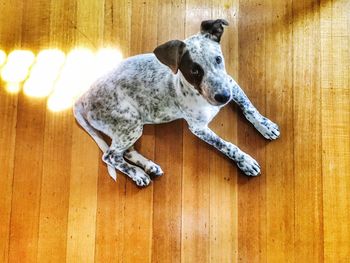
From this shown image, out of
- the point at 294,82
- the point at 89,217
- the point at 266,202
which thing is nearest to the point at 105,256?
the point at 89,217

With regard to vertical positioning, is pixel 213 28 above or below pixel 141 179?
above

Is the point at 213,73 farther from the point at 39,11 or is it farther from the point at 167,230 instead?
the point at 39,11

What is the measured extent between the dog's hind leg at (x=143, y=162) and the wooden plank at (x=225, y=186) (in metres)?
0.30

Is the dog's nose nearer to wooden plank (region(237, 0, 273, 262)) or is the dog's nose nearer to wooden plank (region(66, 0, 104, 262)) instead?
wooden plank (region(237, 0, 273, 262))

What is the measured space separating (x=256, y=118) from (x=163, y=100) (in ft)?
1.71

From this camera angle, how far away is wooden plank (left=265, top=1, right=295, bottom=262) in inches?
86.7

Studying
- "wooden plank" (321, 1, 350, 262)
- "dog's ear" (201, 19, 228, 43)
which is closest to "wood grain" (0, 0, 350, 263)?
"wooden plank" (321, 1, 350, 262)

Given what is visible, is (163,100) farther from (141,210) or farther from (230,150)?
(141,210)

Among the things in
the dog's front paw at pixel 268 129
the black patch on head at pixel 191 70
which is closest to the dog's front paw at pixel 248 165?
the dog's front paw at pixel 268 129

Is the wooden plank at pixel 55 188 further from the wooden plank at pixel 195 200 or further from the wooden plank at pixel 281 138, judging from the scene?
the wooden plank at pixel 281 138

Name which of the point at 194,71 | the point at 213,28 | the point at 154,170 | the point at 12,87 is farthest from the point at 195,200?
the point at 12,87

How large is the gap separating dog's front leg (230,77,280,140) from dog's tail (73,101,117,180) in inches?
29.9

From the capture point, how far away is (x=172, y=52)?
1772 millimetres

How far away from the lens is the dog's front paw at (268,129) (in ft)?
7.21
